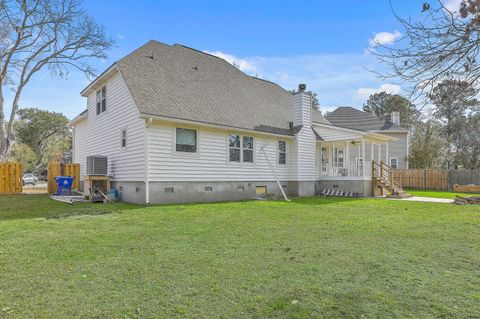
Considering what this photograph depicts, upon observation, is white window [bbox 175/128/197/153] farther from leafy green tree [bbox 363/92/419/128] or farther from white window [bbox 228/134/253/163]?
leafy green tree [bbox 363/92/419/128]

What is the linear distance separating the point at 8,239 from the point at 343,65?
20.9 ft

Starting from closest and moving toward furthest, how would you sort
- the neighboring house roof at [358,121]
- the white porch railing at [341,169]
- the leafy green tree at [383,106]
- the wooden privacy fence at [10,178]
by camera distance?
the wooden privacy fence at [10,178]
the white porch railing at [341,169]
the neighboring house roof at [358,121]
the leafy green tree at [383,106]

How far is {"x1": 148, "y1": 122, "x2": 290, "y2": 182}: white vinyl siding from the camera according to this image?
11.5 metres

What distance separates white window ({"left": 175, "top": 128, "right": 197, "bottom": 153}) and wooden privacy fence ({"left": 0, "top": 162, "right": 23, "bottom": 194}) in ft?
27.1

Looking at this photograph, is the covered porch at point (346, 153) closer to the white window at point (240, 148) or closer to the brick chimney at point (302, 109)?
the brick chimney at point (302, 109)

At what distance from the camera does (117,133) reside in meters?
13.2

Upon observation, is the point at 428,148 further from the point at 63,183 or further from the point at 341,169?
the point at 63,183

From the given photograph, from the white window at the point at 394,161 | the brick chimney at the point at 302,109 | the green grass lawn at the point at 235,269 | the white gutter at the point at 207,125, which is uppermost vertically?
the brick chimney at the point at 302,109

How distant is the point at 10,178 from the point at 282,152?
1271cm

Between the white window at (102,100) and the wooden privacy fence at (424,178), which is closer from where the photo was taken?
the white window at (102,100)

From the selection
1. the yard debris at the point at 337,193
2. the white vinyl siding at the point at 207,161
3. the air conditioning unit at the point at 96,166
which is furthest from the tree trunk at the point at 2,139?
the yard debris at the point at 337,193

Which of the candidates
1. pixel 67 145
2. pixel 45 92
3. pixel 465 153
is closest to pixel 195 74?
pixel 45 92

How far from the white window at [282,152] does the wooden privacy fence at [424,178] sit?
12.5 metres

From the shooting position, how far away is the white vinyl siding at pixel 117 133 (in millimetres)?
11640
